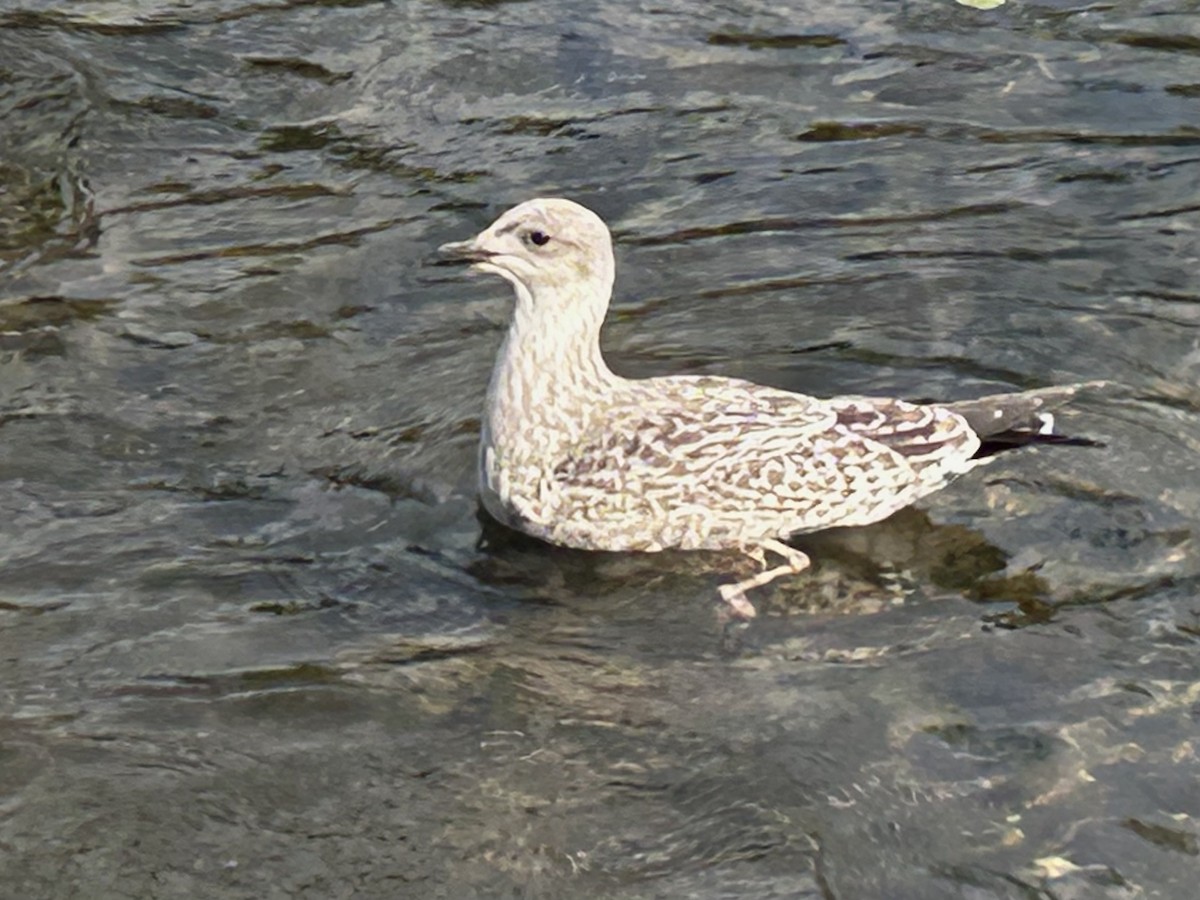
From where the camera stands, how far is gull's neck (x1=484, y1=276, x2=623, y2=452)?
9.33 m

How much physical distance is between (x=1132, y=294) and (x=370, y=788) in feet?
16.7

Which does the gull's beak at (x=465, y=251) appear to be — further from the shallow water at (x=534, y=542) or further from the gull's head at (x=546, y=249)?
the shallow water at (x=534, y=542)

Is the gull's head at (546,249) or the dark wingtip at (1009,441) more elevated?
the gull's head at (546,249)

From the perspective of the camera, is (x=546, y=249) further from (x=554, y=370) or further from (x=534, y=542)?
(x=534, y=542)

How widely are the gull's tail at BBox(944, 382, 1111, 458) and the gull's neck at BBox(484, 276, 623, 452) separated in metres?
1.57

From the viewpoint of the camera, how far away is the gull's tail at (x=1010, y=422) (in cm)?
926

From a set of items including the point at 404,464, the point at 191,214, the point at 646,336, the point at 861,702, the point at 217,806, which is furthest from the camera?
the point at 191,214

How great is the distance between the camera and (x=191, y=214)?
1181 cm

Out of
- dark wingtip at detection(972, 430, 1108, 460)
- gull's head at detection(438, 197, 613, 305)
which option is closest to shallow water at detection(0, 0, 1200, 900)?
dark wingtip at detection(972, 430, 1108, 460)

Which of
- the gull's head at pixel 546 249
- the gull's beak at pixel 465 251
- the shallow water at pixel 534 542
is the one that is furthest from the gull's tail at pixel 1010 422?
the gull's beak at pixel 465 251

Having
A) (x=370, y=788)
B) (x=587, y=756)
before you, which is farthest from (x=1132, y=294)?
(x=370, y=788)

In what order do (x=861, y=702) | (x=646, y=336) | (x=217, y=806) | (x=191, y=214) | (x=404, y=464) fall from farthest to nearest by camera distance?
(x=191, y=214) < (x=646, y=336) < (x=404, y=464) < (x=861, y=702) < (x=217, y=806)

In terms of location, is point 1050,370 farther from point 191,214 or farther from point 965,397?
point 191,214

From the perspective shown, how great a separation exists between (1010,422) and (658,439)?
1527 mm
